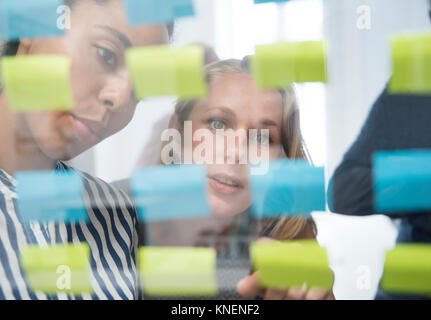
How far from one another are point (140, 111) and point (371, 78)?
643 mm

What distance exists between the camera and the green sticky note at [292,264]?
144 centimetres

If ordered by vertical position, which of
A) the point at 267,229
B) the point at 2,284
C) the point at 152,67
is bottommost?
the point at 2,284

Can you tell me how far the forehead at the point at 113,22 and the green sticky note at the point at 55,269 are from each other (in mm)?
635

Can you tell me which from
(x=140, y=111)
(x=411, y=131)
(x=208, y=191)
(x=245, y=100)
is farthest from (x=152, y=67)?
(x=411, y=131)

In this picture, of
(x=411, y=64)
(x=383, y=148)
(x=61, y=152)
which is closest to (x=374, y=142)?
(x=383, y=148)

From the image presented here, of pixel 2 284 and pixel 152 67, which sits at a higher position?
pixel 152 67

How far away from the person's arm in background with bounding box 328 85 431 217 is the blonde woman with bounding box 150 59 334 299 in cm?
11

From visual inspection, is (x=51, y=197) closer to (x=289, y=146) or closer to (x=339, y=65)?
(x=289, y=146)

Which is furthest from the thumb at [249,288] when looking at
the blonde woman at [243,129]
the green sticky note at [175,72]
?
the green sticky note at [175,72]

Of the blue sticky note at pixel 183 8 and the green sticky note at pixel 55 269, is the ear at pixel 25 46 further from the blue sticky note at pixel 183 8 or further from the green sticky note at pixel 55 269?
the green sticky note at pixel 55 269

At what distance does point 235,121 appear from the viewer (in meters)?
1.47

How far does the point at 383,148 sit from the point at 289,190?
0.90 ft

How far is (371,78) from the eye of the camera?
1418mm

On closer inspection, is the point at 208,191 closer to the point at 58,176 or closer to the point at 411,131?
the point at 58,176
